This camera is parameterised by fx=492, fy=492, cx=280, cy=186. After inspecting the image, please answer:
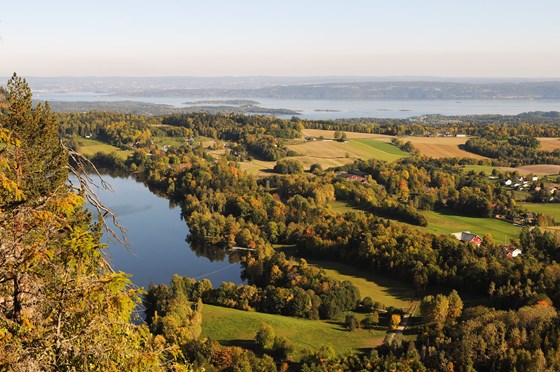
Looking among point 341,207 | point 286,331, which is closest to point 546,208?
point 341,207

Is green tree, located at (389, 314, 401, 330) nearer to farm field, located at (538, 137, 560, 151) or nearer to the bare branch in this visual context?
the bare branch

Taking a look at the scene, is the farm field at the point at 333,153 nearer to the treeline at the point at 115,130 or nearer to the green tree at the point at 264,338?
the treeline at the point at 115,130

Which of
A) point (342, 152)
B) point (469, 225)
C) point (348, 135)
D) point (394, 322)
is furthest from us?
point (348, 135)

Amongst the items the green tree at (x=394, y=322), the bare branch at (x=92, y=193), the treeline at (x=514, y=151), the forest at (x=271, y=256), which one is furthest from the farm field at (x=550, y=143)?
the bare branch at (x=92, y=193)

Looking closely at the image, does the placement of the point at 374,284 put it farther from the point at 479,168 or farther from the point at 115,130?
the point at 115,130

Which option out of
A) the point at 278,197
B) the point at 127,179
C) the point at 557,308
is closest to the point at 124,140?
the point at 127,179

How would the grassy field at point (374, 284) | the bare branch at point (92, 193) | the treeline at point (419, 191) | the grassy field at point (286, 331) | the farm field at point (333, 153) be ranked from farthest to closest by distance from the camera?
Result: the farm field at point (333, 153)
the treeline at point (419, 191)
the grassy field at point (374, 284)
the grassy field at point (286, 331)
the bare branch at point (92, 193)
